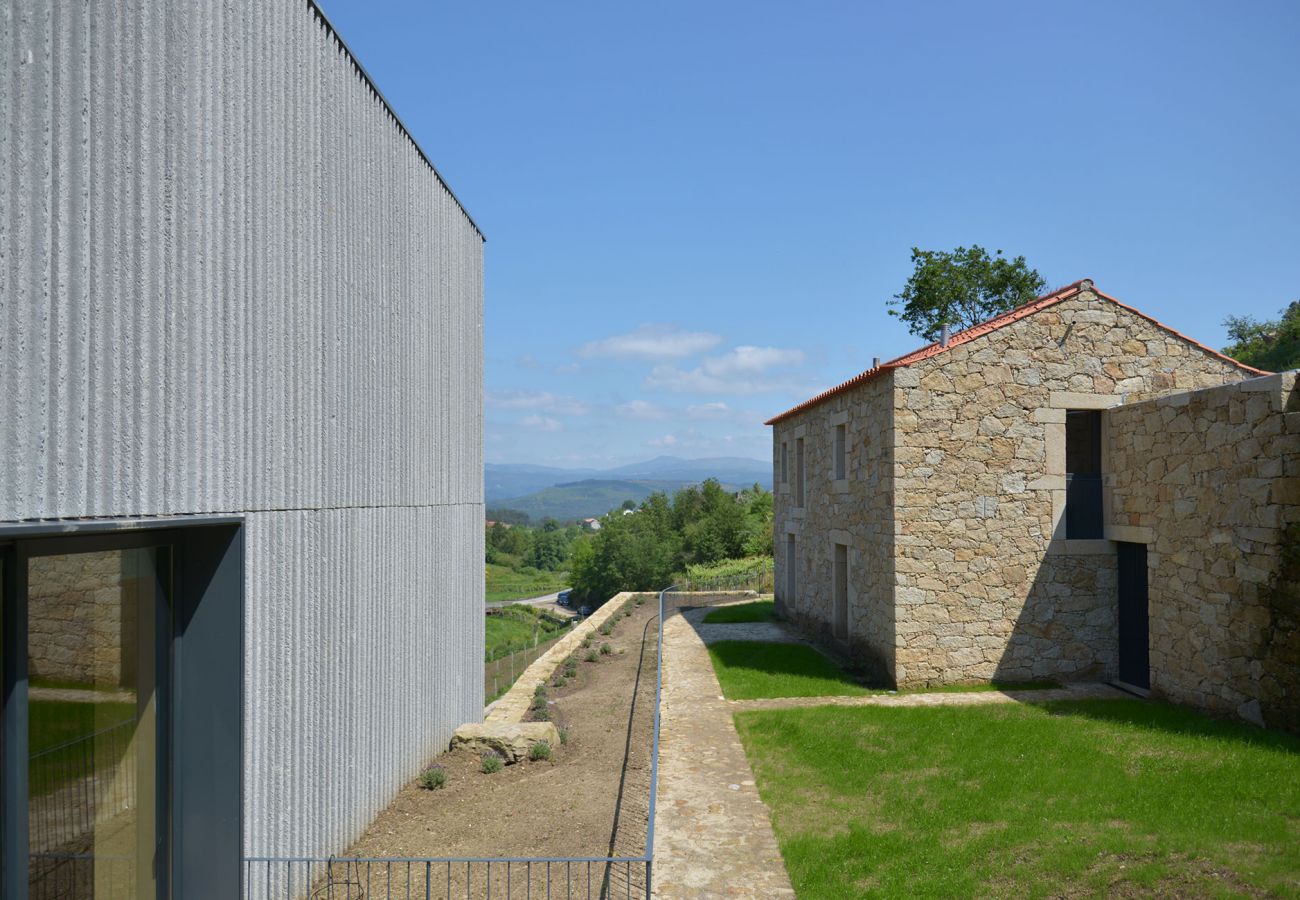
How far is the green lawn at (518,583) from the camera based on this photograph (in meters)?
96.1

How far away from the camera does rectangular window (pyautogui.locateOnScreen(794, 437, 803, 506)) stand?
19.6m

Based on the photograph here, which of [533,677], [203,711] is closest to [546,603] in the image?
[533,677]

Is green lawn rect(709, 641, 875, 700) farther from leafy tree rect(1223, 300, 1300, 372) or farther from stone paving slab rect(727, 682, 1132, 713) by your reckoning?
leafy tree rect(1223, 300, 1300, 372)

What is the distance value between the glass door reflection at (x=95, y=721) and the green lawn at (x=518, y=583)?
86025mm

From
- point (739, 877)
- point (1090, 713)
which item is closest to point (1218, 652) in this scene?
point (1090, 713)

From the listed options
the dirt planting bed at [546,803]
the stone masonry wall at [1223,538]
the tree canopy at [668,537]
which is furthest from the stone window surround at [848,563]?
the tree canopy at [668,537]

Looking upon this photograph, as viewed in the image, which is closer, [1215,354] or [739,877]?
[739,877]

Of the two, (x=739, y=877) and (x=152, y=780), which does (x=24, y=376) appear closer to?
(x=152, y=780)

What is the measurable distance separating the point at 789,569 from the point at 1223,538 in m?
11.2

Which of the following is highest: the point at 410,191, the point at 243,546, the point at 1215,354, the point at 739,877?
the point at 410,191

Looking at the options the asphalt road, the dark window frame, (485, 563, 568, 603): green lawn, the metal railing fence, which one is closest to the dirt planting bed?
the metal railing fence

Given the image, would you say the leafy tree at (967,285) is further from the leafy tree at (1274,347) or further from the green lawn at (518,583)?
the green lawn at (518,583)

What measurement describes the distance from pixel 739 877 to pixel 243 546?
4555mm

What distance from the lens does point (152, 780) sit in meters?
4.74
